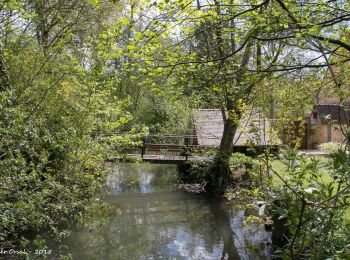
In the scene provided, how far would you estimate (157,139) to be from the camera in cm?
2094

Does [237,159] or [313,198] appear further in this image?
[237,159]

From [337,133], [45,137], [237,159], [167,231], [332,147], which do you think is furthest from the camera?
[237,159]

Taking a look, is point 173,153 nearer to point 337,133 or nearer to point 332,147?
point 337,133

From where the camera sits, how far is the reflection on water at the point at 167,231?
8.24 metres

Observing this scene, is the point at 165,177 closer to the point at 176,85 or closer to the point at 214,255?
the point at 214,255

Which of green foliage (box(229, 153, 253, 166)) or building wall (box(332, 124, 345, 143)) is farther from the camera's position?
green foliage (box(229, 153, 253, 166))

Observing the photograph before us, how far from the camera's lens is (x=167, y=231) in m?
10.0

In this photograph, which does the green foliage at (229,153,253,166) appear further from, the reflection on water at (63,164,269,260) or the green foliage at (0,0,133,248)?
the green foliage at (0,0,133,248)

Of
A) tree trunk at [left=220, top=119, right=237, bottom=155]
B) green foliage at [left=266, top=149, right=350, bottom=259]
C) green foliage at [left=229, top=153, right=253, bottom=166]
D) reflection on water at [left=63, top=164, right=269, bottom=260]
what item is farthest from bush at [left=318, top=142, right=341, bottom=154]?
tree trunk at [left=220, top=119, right=237, bottom=155]

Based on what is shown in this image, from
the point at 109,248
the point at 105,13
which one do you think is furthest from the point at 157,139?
the point at 109,248

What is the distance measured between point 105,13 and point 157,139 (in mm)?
7587

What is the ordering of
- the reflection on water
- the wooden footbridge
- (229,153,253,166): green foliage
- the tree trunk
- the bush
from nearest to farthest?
1. the bush
2. the reflection on water
3. (229,153,253,166): green foliage
4. the tree trunk
5. the wooden footbridge

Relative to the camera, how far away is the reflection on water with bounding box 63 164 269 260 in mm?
8242

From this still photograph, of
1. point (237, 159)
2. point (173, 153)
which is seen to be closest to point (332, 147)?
point (237, 159)
